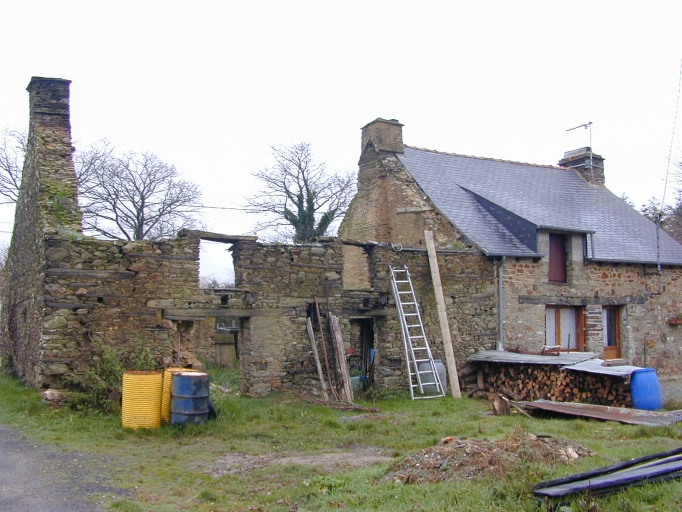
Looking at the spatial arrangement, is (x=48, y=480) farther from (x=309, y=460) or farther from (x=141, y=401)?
(x=309, y=460)

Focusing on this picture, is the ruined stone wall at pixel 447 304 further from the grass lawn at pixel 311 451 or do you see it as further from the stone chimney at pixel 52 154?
the stone chimney at pixel 52 154

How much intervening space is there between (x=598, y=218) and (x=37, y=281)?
1503 centimetres

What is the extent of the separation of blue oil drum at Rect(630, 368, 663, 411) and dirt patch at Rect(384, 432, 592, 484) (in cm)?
519

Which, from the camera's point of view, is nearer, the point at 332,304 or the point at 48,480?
the point at 48,480

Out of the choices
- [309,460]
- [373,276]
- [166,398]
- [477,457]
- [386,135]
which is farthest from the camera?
[386,135]

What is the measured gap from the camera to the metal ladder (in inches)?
543

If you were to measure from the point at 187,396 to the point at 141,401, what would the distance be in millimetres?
692

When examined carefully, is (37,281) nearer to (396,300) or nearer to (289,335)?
(289,335)

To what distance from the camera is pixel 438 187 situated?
685 inches

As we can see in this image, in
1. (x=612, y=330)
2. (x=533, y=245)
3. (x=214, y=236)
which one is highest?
(x=533, y=245)

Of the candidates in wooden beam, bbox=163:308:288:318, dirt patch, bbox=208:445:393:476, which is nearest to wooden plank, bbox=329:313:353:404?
wooden beam, bbox=163:308:288:318

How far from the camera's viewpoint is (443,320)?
14.2 metres

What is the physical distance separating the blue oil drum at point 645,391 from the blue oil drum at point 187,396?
762 centimetres

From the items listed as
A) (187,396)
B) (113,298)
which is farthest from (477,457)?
(113,298)
